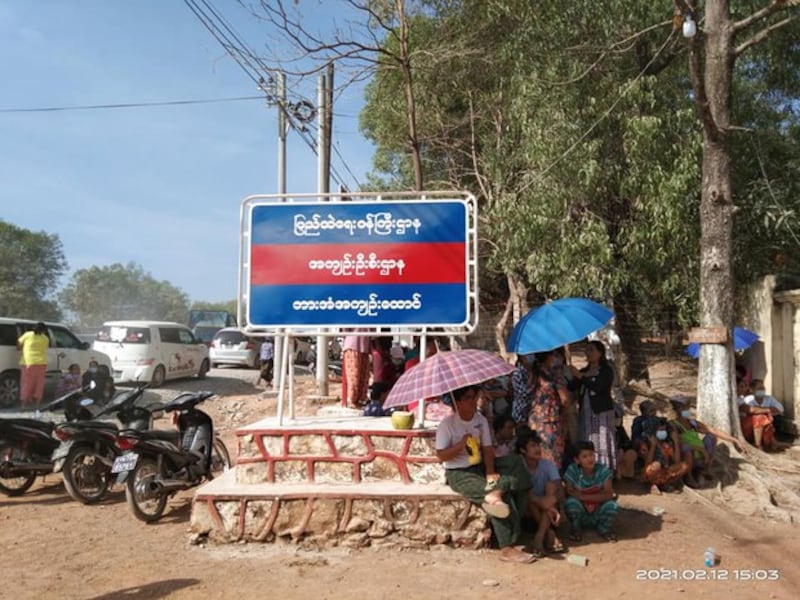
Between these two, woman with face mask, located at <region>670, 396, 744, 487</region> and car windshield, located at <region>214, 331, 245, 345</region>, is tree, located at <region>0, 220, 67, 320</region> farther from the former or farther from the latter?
woman with face mask, located at <region>670, 396, 744, 487</region>

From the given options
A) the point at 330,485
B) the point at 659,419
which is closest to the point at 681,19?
the point at 659,419

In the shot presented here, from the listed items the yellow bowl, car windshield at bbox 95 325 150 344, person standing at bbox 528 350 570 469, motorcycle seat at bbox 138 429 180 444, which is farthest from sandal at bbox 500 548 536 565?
car windshield at bbox 95 325 150 344

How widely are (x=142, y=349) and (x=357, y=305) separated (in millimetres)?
10309

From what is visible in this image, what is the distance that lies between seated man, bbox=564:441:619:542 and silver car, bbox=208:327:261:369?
15.0m

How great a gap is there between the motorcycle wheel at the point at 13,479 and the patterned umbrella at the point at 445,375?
13.4 feet

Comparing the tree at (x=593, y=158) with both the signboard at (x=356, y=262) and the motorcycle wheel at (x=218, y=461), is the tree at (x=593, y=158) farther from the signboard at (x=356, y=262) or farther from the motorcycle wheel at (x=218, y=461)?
the motorcycle wheel at (x=218, y=461)

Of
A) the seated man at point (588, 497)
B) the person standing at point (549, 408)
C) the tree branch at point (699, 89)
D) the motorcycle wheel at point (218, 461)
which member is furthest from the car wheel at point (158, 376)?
the tree branch at point (699, 89)

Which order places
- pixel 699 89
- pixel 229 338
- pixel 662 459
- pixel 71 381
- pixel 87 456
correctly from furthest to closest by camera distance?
1. pixel 229 338
2. pixel 71 381
3. pixel 699 89
4. pixel 662 459
5. pixel 87 456

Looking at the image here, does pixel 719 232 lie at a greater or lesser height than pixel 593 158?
lesser

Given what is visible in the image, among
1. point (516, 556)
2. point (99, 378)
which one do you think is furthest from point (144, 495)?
point (99, 378)

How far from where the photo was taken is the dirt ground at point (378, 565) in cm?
402

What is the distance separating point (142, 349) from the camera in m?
14.1

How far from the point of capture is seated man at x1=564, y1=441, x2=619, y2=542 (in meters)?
4.89

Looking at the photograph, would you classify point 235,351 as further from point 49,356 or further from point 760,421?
point 760,421
